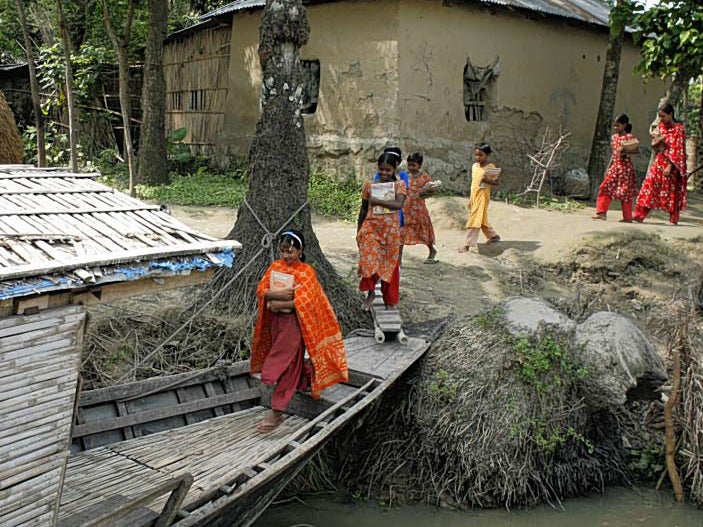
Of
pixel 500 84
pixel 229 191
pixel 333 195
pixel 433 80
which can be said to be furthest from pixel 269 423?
pixel 500 84

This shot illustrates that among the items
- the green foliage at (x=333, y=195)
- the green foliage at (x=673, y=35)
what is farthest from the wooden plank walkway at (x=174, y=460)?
the green foliage at (x=673, y=35)

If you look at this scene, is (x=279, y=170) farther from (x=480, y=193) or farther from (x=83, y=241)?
(x=83, y=241)

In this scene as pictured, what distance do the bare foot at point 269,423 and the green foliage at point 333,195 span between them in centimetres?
549

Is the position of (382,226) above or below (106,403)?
above

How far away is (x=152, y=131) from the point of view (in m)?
12.4

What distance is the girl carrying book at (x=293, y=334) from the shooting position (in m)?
4.74

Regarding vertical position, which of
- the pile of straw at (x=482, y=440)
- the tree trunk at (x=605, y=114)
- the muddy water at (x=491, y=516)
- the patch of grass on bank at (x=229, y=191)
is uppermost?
the tree trunk at (x=605, y=114)

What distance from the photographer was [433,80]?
11227 millimetres

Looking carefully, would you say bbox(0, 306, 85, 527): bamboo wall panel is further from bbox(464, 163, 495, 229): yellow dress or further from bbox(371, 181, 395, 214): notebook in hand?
bbox(464, 163, 495, 229): yellow dress

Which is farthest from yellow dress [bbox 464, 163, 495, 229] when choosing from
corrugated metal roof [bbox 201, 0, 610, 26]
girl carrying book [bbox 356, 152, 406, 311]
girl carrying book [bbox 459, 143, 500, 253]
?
corrugated metal roof [bbox 201, 0, 610, 26]

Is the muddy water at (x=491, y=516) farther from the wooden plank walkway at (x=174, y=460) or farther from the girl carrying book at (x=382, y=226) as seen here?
the girl carrying book at (x=382, y=226)

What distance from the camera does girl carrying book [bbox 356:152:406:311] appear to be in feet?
19.6

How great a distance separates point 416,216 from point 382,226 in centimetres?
206

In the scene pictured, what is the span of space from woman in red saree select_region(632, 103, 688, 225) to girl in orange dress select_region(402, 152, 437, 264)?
3.21 metres
